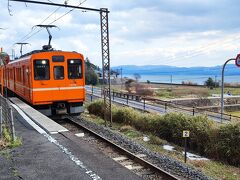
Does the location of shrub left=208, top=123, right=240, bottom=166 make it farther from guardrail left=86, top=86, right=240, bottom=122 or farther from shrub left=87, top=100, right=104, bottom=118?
shrub left=87, top=100, right=104, bottom=118

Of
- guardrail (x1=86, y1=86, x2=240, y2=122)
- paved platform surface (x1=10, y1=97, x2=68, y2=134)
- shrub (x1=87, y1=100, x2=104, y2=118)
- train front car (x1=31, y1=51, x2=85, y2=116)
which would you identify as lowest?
guardrail (x1=86, y1=86, x2=240, y2=122)

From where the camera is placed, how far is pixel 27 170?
7602 mm

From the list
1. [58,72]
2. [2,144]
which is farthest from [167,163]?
[58,72]

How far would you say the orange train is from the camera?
669 inches

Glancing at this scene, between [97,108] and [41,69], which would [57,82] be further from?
[97,108]

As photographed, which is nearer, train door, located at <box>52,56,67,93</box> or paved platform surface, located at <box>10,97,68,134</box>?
paved platform surface, located at <box>10,97,68,134</box>

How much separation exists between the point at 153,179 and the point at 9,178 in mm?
3089

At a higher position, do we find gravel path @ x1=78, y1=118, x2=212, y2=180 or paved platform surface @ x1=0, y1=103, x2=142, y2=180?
paved platform surface @ x1=0, y1=103, x2=142, y2=180

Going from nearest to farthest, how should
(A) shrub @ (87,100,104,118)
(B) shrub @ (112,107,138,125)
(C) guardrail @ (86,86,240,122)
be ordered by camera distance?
(B) shrub @ (112,107,138,125) → (C) guardrail @ (86,86,240,122) → (A) shrub @ (87,100,104,118)

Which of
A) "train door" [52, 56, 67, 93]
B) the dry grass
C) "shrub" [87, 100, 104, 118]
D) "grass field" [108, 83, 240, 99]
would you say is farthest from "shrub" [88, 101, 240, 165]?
"grass field" [108, 83, 240, 99]

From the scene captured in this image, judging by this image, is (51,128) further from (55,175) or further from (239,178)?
(239,178)

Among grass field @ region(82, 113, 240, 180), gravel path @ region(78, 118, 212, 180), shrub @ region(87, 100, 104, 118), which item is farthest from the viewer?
shrub @ region(87, 100, 104, 118)

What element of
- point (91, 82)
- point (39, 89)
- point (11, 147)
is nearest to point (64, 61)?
point (39, 89)

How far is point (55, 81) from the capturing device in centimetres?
1738
